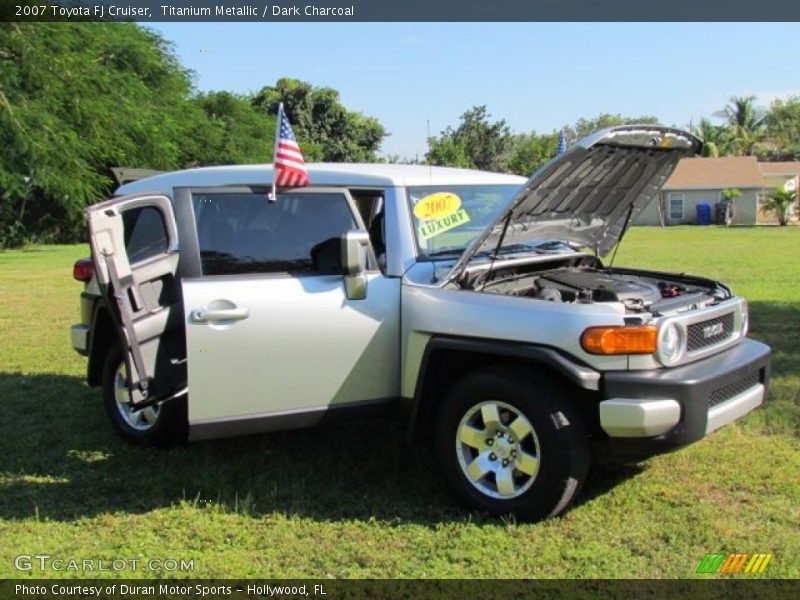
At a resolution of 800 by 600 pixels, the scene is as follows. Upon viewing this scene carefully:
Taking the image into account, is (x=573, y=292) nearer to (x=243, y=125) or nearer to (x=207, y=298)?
(x=207, y=298)

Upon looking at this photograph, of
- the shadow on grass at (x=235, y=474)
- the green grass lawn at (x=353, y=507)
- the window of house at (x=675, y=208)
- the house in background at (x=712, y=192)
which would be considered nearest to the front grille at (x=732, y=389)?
the green grass lawn at (x=353, y=507)

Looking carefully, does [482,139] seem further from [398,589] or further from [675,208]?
[398,589]

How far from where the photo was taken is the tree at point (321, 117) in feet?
171

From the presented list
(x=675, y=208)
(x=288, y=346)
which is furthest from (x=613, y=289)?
(x=675, y=208)

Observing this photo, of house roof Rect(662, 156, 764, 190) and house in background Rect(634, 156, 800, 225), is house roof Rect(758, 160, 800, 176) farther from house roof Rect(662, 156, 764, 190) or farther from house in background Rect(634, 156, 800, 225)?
house roof Rect(662, 156, 764, 190)

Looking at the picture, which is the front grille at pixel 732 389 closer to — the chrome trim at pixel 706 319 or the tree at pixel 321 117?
the chrome trim at pixel 706 319

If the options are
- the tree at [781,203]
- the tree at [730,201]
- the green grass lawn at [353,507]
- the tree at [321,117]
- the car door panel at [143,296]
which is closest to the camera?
the green grass lawn at [353,507]

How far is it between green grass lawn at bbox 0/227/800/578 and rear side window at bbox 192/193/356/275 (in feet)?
4.40

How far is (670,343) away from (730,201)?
157ft

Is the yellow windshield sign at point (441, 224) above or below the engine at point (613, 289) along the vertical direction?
above

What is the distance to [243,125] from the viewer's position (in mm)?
39750

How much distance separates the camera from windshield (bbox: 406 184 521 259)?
4684 millimetres

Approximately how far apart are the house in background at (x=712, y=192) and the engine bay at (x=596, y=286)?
44.7 m

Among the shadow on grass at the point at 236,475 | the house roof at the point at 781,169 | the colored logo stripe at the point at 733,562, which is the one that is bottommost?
the shadow on grass at the point at 236,475
